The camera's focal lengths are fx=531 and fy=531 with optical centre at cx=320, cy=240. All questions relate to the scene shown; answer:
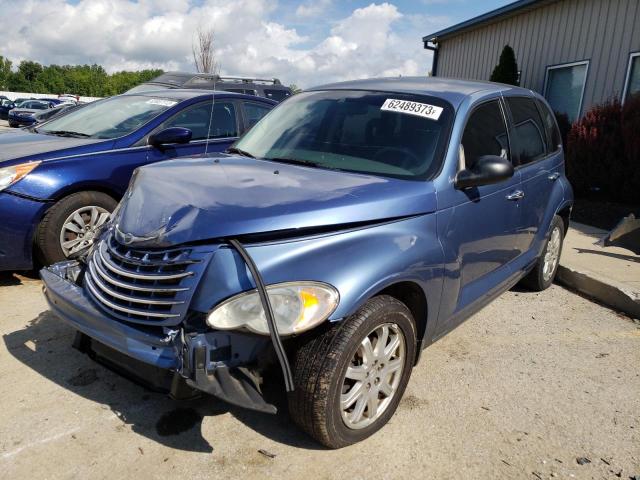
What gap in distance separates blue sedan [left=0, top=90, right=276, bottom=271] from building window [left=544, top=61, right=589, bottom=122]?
753 cm

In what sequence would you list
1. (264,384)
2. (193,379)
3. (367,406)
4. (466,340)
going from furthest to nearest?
1. (466,340)
2. (367,406)
3. (264,384)
4. (193,379)

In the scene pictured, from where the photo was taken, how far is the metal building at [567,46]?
9.28 meters

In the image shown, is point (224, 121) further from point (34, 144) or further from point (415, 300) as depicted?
point (415, 300)

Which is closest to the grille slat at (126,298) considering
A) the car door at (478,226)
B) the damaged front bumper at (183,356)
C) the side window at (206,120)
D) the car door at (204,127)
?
the damaged front bumper at (183,356)

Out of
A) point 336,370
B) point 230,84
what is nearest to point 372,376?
point 336,370

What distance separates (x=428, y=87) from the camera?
3.62 m

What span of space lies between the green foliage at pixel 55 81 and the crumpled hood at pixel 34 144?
8352 cm

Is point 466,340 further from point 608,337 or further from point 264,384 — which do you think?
point 264,384

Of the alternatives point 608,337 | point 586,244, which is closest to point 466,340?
point 608,337

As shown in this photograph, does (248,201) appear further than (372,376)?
No

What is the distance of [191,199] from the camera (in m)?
2.55

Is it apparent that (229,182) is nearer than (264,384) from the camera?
No

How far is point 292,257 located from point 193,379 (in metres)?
0.64

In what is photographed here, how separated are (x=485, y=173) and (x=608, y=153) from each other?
6114 millimetres
